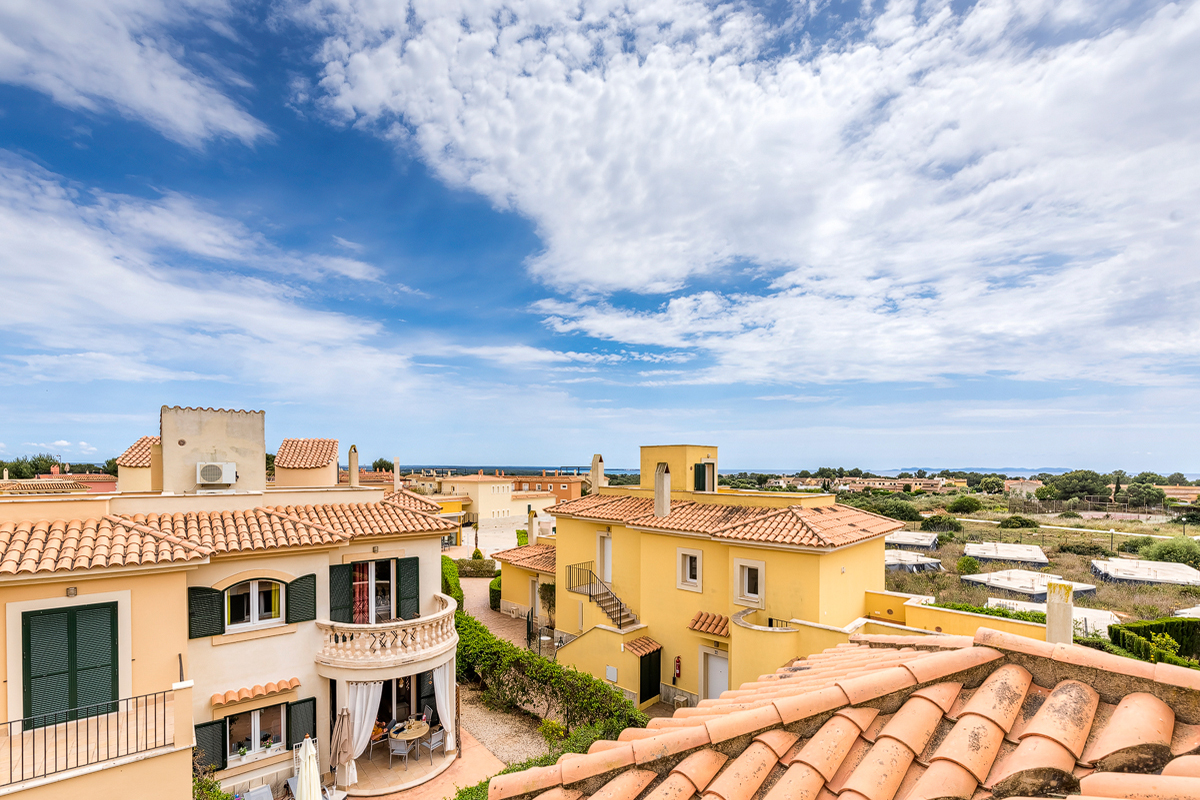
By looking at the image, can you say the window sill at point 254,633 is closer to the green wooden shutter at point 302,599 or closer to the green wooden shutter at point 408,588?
the green wooden shutter at point 302,599

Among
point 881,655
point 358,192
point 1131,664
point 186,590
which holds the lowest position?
point 186,590

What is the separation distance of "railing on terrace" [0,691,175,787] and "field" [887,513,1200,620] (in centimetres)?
2549

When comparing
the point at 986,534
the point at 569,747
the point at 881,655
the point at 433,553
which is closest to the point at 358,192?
the point at 433,553

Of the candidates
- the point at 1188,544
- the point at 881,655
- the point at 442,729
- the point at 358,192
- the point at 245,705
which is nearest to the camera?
the point at 881,655

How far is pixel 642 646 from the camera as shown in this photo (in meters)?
17.3

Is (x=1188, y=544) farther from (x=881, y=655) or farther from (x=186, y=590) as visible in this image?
(x=186, y=590)

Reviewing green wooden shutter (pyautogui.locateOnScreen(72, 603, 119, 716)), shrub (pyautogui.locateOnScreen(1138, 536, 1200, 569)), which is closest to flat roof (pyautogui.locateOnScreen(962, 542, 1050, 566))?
shrub (pyautogui.locateOnScreen(1138, 536, 1200, 569))

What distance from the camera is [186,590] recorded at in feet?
35.4

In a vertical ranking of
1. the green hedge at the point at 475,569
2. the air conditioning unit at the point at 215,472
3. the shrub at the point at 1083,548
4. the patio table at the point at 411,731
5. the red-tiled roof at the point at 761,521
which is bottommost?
the green hedge at the point at 475,569

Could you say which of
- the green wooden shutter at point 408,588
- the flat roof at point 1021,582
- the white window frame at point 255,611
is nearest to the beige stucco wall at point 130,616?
the white window frame at point 255,611

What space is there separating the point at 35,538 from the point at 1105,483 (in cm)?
10815

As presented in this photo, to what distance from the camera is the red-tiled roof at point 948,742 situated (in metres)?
2.61

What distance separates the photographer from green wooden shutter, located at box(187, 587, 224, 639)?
1112 centimetres

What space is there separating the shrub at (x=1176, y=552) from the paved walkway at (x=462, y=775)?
3924 centimetres
